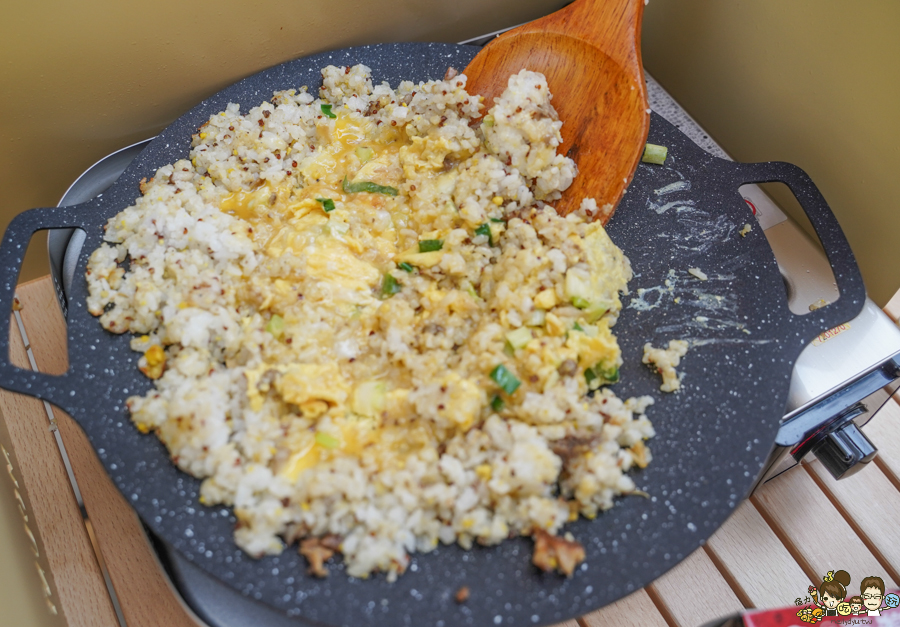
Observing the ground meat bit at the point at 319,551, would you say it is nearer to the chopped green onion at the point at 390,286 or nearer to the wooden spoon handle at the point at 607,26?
the chopped green onion at the point at 390,286

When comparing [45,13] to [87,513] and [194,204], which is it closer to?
[194,204]

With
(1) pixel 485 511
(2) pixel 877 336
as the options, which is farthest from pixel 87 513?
(2) pixel 877 336

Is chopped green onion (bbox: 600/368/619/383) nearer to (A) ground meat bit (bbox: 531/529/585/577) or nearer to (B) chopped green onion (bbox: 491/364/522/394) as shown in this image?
(B) chopped green onion (bbox: 491/364/522/394)

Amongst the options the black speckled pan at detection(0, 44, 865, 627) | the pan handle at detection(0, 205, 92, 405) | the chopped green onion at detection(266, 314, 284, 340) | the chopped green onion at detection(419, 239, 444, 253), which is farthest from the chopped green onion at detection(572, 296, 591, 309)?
the pan handle at detection(0, 205, 92, 405)

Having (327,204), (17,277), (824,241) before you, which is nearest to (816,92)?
(824,241)

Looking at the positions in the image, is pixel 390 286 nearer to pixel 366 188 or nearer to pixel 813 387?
pixel 366 188
